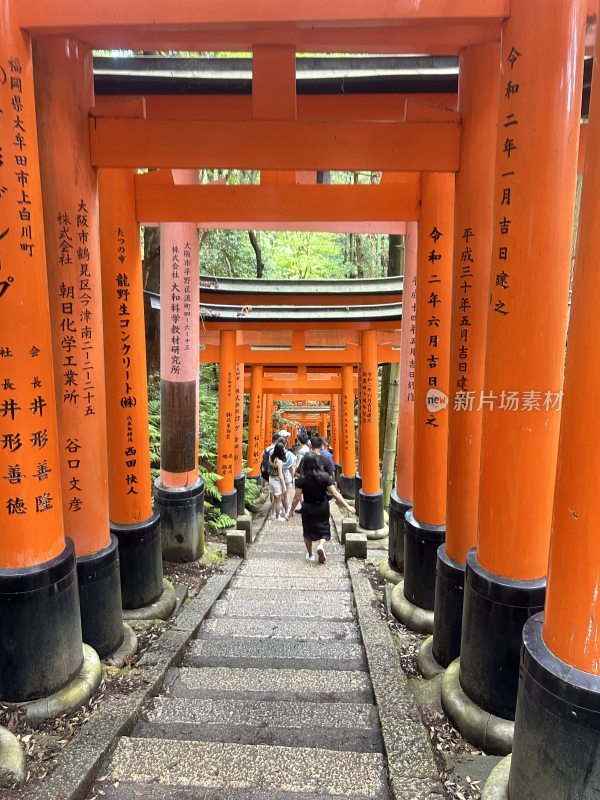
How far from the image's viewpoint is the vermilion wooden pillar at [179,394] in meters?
6.10

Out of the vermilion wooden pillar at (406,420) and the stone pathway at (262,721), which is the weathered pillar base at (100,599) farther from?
the vermilion wooden pillar at (406,420)

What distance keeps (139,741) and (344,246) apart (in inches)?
931

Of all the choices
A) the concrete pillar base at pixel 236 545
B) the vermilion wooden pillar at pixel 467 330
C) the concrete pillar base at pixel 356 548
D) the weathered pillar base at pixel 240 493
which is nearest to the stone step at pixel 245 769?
the vermilion wooden pillar at pixel 467 330

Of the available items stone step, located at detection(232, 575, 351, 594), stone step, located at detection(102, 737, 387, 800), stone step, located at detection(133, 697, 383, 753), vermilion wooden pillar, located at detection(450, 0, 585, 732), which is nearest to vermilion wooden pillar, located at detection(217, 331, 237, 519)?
stone step, located at detection(232, 575, 351, 594)

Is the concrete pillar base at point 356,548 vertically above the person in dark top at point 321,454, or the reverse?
the person in dark top at point 321,454

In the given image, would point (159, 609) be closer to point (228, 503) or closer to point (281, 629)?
point (281, 629)

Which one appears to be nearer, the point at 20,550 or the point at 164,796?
the point at 164,796

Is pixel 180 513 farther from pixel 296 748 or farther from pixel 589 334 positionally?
pixel 589 334

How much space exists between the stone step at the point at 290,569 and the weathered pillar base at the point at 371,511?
3361 millimetres

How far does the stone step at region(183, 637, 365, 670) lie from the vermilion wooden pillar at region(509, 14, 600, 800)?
6.75 ft

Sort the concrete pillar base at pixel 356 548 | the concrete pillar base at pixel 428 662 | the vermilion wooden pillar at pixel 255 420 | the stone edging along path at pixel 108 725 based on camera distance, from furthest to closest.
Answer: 1. the vermilion wooden pillar at pixel 255 420
2. the concrete pillar base at pixel 356 548
3. the concrete pillar base at pixel 428 662
4. the stone edging along path at pixel 108 725

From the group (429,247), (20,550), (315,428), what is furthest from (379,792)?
(315,428)

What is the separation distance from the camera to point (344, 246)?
24.3m

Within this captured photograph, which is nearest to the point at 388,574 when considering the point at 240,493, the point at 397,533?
the point at 397,533
